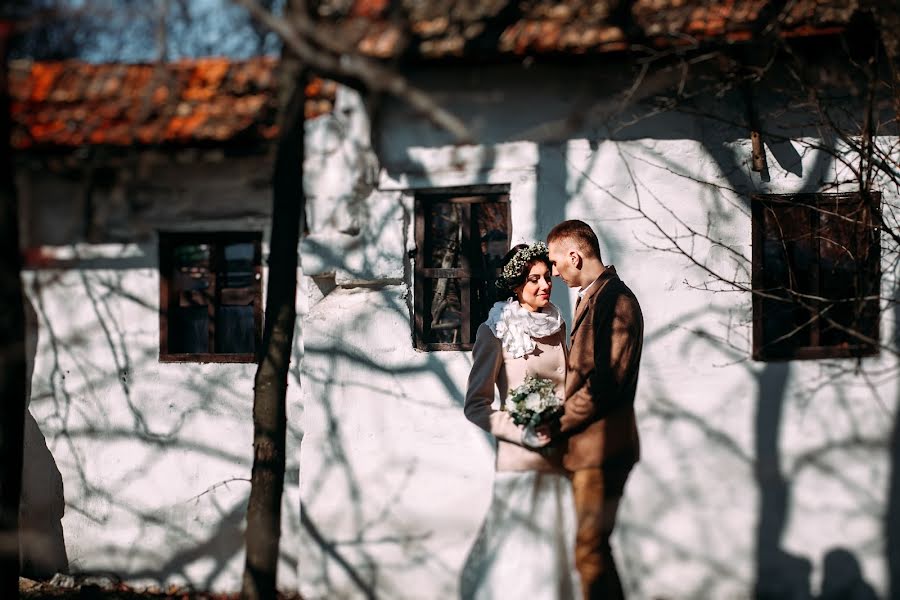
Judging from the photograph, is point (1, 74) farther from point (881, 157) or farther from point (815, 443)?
point (815, 443)

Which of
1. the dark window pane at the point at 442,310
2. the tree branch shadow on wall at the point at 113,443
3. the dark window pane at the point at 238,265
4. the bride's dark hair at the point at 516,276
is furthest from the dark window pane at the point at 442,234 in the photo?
the tree branch shadow on wall at the point at 113,443

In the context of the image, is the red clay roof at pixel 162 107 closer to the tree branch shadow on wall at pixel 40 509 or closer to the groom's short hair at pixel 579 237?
the tree branch shadow on wall at pixel 40 509

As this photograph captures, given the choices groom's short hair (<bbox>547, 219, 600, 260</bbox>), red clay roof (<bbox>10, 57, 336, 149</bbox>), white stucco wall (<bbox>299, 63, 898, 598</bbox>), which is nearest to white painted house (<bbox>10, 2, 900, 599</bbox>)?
white stucco wall (<bbox>299, 63, 898, 598</bbox>)

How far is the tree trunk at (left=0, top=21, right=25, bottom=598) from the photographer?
413cm

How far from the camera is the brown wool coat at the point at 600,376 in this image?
4594 millimetres

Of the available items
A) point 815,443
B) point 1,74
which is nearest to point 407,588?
point 815,443

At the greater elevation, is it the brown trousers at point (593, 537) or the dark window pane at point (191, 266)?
the dark window pane at point (191, 266)

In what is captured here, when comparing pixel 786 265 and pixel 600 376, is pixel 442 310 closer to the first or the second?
pixel 600 376

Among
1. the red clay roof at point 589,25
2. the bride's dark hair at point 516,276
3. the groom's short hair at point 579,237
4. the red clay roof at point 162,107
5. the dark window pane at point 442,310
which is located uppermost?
the red clay roof at point 589,25

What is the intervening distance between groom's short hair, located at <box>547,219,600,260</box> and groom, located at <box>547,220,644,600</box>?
0.31 metres

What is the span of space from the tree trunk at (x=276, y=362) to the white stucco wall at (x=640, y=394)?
1449 mm

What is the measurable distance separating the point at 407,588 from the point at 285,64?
3.38 metres

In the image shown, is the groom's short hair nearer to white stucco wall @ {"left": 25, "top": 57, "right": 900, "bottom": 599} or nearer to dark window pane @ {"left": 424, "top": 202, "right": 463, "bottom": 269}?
white stucco wall @ {"left": 25, "top": 57, "right": 900, "bottom": 599}

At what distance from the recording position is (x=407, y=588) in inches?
228
